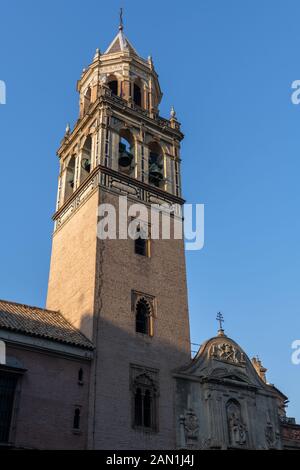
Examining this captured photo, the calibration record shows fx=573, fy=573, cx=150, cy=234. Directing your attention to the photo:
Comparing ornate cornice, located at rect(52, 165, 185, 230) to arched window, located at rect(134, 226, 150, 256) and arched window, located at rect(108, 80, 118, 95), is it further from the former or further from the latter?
arched window, located at rect(108, 80, 118, 95)

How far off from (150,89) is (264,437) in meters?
21.4

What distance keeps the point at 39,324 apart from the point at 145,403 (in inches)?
214

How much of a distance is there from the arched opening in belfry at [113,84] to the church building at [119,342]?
4.88 ft

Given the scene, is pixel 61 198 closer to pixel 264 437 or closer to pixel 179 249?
pixel 179 249

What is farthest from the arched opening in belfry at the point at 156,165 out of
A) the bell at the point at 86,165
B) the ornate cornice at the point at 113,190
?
the bell at the point at 86,165

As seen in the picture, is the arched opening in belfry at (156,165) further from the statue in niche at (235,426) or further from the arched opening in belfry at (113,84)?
the statue in niche at (235,426)

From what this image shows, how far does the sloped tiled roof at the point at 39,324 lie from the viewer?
22047mm

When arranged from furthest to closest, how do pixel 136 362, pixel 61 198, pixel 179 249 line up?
pixel 61 198, pixel 179 249, pixel 136 362

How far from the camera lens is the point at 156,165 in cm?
3186

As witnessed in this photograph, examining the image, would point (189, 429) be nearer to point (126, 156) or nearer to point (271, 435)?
point (271, 435)

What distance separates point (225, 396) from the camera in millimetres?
25266

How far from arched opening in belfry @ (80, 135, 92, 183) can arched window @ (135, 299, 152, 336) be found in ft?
27.3
